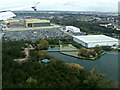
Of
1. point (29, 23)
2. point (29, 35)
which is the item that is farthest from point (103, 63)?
point (29, 23)

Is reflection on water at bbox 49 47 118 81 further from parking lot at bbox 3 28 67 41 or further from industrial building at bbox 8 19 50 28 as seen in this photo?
industrial building at bbox 8 19 50 28

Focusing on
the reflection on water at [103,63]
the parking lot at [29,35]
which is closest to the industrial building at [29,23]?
the parking lot at [29,35]

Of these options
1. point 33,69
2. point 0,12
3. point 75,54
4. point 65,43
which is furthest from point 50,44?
point 33,69

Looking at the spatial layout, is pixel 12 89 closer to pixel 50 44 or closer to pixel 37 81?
pixel 37 81

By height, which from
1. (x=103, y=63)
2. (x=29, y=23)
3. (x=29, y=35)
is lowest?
(x=103, y=63)

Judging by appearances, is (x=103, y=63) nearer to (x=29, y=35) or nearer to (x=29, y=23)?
(x=29, y=35)

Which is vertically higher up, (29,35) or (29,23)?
(29,23)

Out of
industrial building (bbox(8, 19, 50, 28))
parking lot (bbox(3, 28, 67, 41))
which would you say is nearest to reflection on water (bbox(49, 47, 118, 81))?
parking lot (bbox(3, 28, 67, 41))

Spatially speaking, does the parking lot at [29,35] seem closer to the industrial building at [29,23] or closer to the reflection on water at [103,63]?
the reflection on water at [103,63]

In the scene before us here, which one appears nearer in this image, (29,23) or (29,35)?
→ (29,35)

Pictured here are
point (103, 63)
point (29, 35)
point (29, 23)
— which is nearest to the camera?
point (103, 63)
